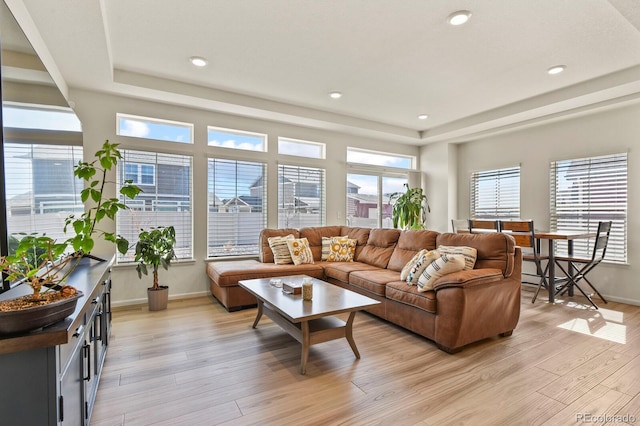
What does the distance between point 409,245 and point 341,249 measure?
44.1 inches

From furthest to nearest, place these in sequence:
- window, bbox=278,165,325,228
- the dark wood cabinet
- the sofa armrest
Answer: window, bbox=278,165,325,228
the sofa armrest
the dark wood cabinet

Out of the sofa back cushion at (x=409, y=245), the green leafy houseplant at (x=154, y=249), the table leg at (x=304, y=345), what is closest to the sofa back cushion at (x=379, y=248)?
the sofa back cushion at (x=409, y=245)

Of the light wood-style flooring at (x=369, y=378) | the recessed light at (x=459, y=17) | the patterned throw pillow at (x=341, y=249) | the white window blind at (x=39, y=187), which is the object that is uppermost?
the recessed light at (x=459, y=17)

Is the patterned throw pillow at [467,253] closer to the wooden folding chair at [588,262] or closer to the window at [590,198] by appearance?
the wooden folding chair at [588,262]

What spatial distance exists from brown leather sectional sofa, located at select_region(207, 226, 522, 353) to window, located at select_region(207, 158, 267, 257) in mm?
410

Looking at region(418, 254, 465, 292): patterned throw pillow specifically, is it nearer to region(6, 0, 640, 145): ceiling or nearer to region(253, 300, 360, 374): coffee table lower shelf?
region(253, 300, 360, 374): coffee table lower shelf

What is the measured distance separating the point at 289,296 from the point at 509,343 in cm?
206

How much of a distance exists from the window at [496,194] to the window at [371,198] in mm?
1372

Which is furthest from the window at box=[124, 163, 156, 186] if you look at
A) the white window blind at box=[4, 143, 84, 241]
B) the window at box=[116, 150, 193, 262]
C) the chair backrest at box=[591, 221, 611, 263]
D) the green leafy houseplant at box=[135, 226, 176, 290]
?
the chair backrest at box=[591, 221, 611, 263]

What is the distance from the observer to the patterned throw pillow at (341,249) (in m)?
4.77

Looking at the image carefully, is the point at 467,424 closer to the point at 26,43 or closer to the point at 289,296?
the point at 289,296

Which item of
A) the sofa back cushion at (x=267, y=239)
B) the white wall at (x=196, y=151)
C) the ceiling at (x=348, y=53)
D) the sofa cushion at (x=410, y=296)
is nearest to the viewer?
A: the ceiling at (x=348, y=53)

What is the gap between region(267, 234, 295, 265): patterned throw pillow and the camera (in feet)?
14.5

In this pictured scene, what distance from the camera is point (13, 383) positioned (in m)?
1.10
